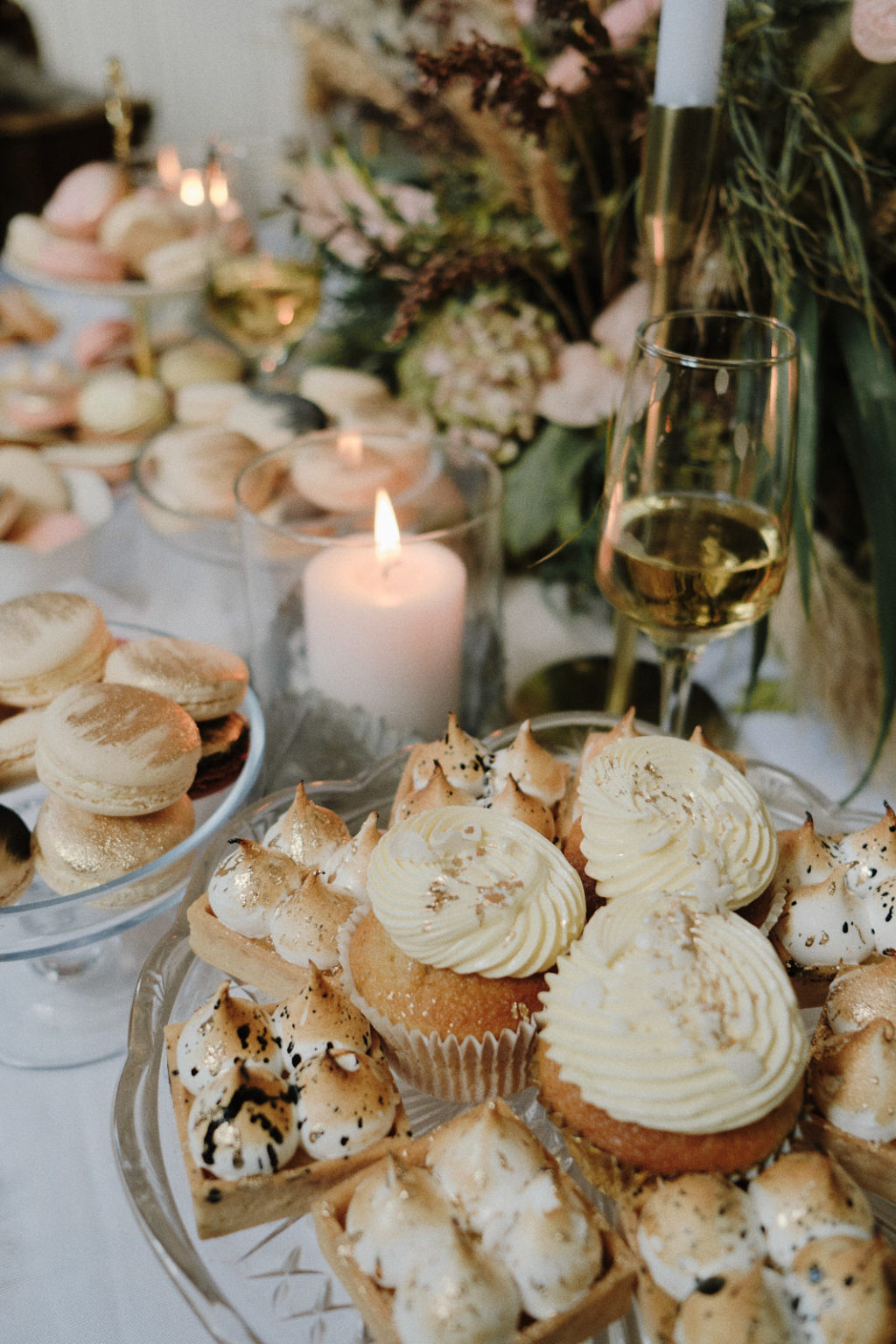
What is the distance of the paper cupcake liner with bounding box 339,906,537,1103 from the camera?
2.03 ft

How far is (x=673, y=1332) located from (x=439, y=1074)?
21 cm

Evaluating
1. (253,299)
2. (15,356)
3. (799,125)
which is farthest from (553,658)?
(15,356)

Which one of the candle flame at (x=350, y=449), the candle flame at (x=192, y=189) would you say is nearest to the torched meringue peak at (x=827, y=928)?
the candle flame at (x=350, y=449)

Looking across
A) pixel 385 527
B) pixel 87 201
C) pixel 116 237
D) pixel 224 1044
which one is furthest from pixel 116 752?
pixel 87 201

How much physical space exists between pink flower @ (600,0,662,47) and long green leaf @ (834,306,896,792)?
332 millimetres

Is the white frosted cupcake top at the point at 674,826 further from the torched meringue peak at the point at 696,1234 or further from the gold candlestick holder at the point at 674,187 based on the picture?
the gold candlestick holder at the point at 674,187

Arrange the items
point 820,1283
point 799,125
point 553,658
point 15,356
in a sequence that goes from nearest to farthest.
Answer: point 820,1283 → point 799,125 → point 553,658 → point 15,356

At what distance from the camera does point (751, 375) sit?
0.77m

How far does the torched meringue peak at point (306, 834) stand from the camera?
730mm

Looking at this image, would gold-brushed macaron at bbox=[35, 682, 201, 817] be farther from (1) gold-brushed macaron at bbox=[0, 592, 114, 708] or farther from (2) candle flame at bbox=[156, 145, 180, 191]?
(2) candle flame at bbox=[156, 145, 180, 191]

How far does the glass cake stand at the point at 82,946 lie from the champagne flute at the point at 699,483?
1.12 feet

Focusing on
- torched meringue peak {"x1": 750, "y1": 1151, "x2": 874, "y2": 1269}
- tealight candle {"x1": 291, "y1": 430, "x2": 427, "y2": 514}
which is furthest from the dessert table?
tealight candle {"x1": 291, "y1": 430, "x2": 427, "y2": 514}

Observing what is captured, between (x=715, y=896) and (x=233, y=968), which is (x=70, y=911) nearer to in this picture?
(x=233, y=968)

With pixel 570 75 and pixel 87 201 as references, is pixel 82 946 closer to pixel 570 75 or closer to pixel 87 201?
pixel 570 75
